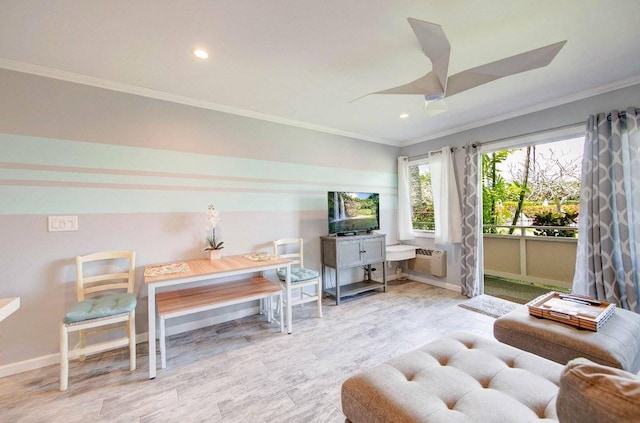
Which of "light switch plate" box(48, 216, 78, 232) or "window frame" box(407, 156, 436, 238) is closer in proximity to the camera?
"light switch plate" box(48, 216, 78, 232)

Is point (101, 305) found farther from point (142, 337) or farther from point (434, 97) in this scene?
point (434, 97)

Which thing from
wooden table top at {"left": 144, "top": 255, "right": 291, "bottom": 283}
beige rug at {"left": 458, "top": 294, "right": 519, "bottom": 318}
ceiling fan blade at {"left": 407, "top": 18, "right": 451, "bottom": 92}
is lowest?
beige rug at {"left": 458, "top": 294, "right": 519, "bottom": 318}

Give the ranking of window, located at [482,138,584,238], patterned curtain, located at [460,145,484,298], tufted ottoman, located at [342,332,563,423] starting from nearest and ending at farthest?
tufted ottoman, located at [342,332,563,423] → patterned curtain, located at [460,145,484,298] → window, located at [482,138,584,238]

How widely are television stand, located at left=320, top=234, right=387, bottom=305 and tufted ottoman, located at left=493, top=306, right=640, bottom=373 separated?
1894 mm

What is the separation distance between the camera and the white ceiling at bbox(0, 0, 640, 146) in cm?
161

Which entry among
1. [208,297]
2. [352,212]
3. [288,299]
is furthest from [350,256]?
[208,297]

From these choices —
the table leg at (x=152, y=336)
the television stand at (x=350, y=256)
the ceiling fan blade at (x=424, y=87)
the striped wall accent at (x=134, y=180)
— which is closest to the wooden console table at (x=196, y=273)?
the table leg at (x=152, y=336)

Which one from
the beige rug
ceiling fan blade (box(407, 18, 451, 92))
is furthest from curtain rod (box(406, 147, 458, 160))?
ceiling fan blade (box(407, 18, 451, 92))

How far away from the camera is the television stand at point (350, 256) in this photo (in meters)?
3.50

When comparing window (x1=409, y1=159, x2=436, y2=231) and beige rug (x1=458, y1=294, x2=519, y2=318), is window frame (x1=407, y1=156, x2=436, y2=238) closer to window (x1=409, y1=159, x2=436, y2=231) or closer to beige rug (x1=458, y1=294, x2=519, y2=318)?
window (x1=409, y1=159, x2=436, y2=231)

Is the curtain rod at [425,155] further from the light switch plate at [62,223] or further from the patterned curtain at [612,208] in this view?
the light switch plate at [62,223]

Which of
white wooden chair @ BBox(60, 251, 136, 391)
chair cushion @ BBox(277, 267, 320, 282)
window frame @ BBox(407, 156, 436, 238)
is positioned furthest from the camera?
window frame @ BBox(407, 156, 436, 238)

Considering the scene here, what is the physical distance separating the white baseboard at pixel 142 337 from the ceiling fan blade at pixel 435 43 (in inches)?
121

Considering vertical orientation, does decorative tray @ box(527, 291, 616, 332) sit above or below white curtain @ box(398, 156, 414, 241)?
below
